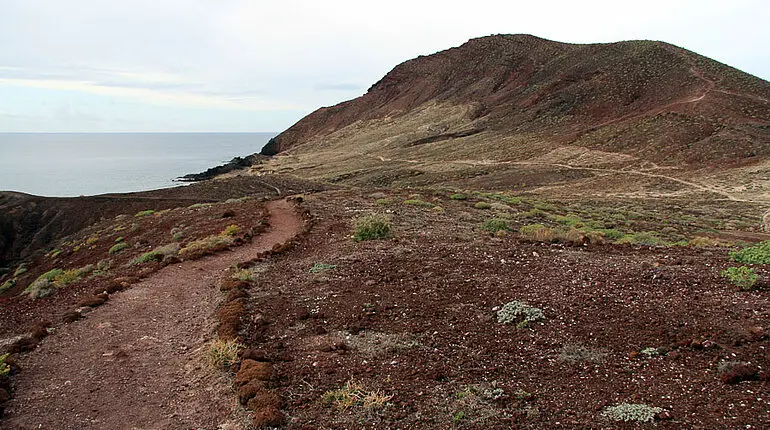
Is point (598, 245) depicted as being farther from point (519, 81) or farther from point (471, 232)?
point (519, 81)

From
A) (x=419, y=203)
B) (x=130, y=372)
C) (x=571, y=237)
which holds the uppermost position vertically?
(x=419, y=203)

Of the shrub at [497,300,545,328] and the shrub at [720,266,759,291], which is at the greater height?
the shrub at [720,266,759,291]

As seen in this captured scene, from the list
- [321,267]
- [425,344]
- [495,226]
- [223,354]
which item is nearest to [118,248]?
[321,267]

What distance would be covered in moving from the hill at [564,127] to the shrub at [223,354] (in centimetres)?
4162

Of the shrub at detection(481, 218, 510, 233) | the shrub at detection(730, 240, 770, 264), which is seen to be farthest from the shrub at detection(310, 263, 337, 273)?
the shrub at detection(730, 240, 770, 264)

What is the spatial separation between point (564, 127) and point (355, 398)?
69727 millimetres

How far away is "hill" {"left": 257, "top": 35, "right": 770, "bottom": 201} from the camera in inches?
1962

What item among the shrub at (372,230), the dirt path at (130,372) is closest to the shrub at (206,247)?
the dirt path at (130,372)

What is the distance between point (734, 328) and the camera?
7.27 m

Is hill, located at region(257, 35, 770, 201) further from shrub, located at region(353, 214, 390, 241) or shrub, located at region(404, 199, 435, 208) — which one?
shrub, located at region(353, 214, 390, 241)

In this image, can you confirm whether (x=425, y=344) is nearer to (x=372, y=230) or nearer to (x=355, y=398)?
(x=355, y=398)

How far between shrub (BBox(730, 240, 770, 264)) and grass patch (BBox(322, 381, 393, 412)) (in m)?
8.50

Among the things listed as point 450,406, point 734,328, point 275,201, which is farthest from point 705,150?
point 450,406

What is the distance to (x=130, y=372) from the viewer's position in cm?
799
